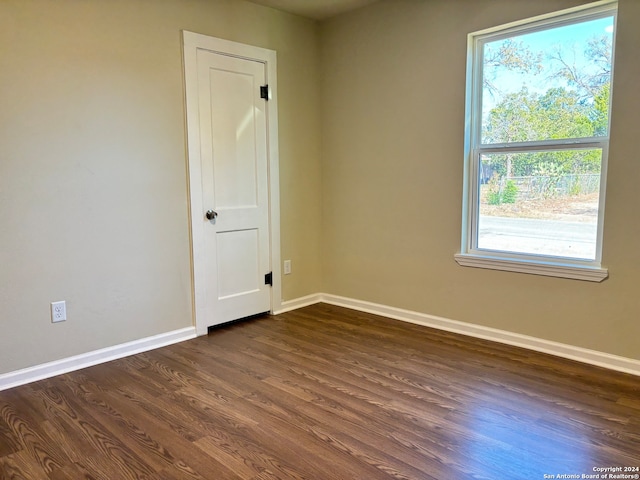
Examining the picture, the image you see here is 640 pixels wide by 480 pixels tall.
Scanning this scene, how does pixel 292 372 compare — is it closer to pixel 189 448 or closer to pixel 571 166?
pixel 189 448

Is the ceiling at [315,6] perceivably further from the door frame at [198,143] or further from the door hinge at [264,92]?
the door hinge at [264,92]

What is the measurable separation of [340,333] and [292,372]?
778mm

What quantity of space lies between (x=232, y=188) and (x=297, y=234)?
809 millimetres

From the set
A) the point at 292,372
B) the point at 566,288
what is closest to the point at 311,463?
the point at 292,372

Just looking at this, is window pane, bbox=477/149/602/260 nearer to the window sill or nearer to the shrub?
the shrub

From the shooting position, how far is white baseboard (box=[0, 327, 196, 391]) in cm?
270

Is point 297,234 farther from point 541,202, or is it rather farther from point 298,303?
point 541,202

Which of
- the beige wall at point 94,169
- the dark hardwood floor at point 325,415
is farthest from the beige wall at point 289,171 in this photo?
the dark hardwood floor at point 325,415

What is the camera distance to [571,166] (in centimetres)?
294

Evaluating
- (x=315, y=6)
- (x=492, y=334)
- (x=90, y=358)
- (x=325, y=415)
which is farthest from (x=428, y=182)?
(x=90, y=358)

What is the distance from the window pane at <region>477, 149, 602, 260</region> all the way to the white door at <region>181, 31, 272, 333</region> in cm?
174

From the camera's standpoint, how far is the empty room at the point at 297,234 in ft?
7.07

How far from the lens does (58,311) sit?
2.85m

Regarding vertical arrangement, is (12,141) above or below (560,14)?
below
